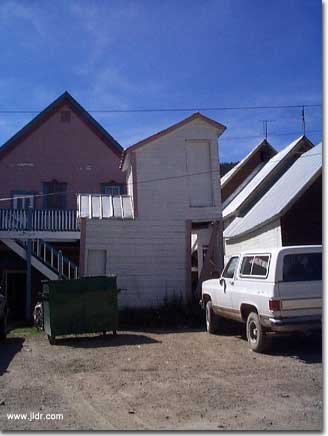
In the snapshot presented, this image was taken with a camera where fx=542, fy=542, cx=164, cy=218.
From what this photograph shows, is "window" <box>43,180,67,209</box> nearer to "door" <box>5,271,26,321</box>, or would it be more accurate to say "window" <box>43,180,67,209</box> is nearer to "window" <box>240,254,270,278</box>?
"door" <box>5,271,26,321</box>

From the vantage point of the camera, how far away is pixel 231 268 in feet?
40.5

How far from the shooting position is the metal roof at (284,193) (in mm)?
18562

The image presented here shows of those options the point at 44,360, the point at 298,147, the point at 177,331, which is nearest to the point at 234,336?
the point at 177,331

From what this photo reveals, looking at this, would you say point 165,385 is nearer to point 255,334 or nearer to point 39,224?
point 255,334

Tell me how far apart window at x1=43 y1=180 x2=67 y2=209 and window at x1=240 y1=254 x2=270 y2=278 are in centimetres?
1550

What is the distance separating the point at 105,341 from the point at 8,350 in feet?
7.37

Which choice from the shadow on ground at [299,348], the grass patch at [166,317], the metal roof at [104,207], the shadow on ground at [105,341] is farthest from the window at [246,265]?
the metal roof at [104,207]

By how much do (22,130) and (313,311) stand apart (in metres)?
19.3

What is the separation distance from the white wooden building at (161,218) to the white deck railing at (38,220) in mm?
1705

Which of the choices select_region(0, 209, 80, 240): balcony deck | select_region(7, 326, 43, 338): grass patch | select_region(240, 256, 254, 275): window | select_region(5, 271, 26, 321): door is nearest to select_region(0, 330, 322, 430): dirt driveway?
select_region(240, 256, 254, 275): window

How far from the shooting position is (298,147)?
2620cm

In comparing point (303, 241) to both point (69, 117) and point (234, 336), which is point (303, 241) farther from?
point (69, 117)

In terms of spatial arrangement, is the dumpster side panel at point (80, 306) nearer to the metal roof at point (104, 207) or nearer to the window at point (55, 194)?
the metal roof at point (104, 207)

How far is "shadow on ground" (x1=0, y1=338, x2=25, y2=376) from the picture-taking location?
1023 centimetres
